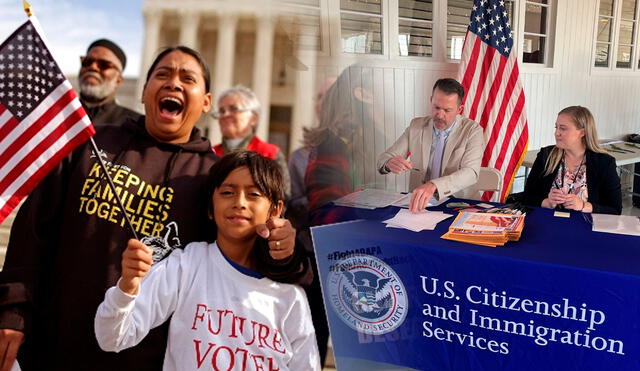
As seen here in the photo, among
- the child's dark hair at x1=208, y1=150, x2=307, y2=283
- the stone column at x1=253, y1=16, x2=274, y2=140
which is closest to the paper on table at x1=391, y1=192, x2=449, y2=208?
the child's dark hair at x1=208, y1=150, x2=307, y2=283

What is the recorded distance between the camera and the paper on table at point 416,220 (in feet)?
6.08

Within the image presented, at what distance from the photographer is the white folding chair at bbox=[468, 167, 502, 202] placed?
178 centimetres

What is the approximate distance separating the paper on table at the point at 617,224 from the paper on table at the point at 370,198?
594 mm

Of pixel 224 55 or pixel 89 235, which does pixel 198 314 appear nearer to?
pixel 89 235

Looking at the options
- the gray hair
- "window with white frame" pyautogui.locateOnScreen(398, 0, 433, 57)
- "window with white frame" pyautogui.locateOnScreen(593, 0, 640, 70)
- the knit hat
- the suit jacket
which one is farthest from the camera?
the knit hat

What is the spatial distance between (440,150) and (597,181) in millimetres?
464

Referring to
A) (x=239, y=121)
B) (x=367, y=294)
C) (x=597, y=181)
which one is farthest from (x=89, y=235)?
(x=597, y=181)

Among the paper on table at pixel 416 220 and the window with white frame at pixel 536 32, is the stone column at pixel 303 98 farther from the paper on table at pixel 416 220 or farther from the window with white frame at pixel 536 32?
the window with white frame at pixel 536 32

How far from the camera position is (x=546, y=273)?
5.22 feet

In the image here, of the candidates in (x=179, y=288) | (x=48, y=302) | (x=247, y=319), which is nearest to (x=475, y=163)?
(x=247, y=319)

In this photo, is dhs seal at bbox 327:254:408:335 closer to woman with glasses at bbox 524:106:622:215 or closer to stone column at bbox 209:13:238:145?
woman with glasses at bbox 524:106:622:215

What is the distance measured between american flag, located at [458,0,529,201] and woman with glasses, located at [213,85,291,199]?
3.36ft

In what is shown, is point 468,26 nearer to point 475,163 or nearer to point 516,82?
point 516,82

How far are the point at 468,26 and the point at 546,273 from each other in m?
0.76
